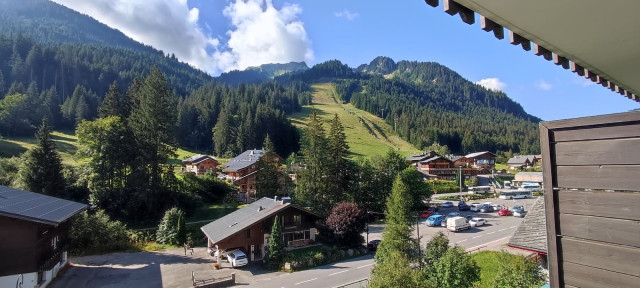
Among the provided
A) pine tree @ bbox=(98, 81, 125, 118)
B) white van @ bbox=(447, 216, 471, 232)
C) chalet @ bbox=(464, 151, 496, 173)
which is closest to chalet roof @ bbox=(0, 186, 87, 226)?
pine tree @ bbox=(98, 81, 125, 118)

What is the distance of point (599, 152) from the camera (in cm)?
359

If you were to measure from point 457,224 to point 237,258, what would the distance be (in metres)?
24.3

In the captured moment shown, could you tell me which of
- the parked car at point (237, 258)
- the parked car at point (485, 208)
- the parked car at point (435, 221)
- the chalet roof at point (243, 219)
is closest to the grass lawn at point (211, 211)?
the chalet roof at point (243, 219)

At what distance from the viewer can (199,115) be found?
96312 mm

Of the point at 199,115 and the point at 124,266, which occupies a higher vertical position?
the point at 199,115

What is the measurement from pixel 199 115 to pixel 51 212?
261 feet

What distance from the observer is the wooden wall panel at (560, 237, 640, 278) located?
3.33 meters

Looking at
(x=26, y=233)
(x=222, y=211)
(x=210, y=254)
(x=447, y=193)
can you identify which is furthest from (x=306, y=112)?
(x=26, y=233)

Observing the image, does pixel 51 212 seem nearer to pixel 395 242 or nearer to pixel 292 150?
pixel 395 242

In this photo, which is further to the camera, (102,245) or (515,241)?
(102,245)

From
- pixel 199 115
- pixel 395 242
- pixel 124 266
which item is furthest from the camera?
pixel 199 115

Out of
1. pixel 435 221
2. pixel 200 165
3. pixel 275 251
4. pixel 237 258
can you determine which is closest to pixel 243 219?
pixel 237 258

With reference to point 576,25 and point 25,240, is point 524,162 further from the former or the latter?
point 25,240

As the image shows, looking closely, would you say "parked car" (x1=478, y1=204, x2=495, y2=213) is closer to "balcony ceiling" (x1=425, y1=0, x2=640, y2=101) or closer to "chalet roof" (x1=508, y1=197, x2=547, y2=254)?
"chalet roof" (x1=508, y1=197, x2=547, y2=254)
